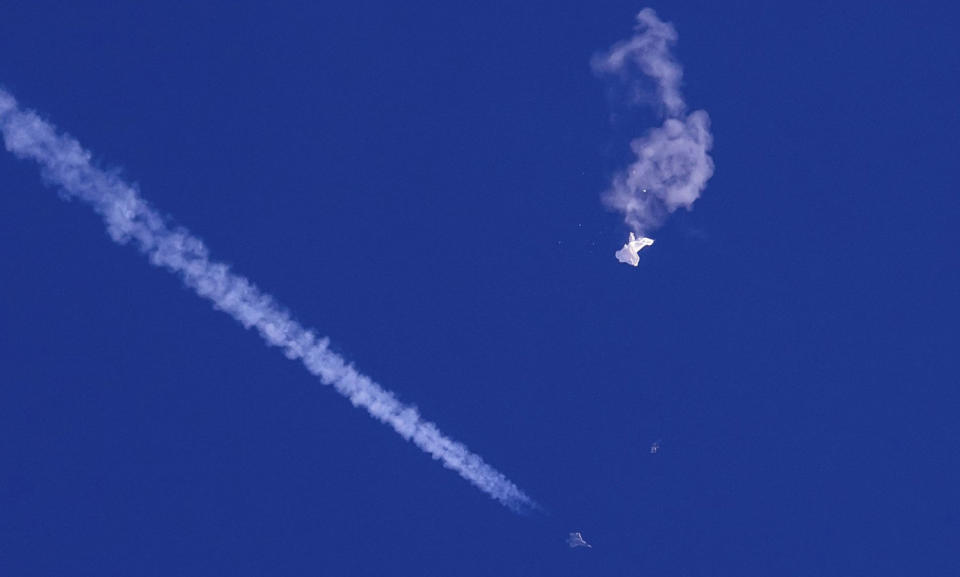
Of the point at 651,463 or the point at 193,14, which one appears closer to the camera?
the point at 193,14

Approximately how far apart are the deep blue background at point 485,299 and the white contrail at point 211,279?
0.54 m

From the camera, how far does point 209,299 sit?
35688 millimetres

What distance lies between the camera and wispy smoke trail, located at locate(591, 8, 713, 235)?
37875 millimetres

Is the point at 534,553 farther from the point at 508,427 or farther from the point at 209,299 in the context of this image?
the point at 209,299

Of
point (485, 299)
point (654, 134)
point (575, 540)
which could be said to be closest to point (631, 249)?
point (654, 134)

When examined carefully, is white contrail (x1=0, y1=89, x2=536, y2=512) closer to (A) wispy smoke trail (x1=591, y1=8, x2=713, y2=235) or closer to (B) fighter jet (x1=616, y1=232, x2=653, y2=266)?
(B) fighter jet (x1=616, y1=232, x2=653, y2=266)

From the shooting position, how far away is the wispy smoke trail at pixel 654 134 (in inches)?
1491

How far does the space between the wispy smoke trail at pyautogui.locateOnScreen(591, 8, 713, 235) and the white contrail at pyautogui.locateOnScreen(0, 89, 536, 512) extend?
1194 centimetres

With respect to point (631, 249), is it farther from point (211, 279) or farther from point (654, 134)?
point (211, 279)

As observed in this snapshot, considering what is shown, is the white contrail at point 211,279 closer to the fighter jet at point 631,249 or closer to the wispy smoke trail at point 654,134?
the fighter jet at point 631,249

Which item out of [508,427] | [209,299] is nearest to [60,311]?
[209,299]

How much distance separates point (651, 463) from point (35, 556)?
24722mm

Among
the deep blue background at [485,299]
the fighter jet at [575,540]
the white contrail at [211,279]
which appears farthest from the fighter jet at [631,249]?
the fighter jet at [575,540]

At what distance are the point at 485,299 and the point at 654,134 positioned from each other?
9.61 m
